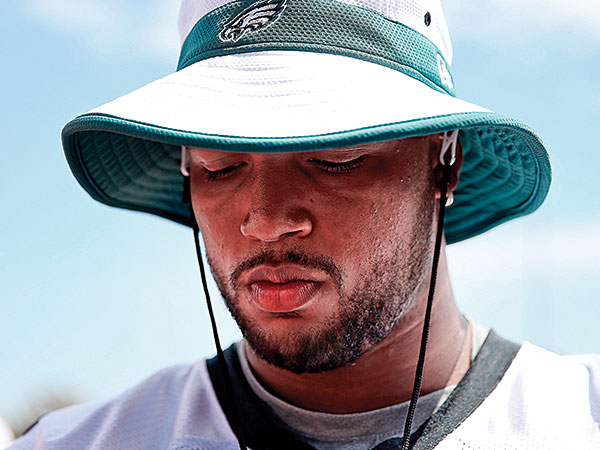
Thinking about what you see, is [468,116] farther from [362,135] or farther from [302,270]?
[302,270]

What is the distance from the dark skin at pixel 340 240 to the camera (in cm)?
159

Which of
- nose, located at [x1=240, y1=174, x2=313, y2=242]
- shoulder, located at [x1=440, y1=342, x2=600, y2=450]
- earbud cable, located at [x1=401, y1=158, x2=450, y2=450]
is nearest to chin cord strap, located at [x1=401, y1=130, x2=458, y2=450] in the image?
earbud cable, located at [x1=401, y1=158, x2=450, y2=450]

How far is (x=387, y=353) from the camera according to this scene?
185cm

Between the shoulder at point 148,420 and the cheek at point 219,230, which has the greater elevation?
the cheek at point 219,230

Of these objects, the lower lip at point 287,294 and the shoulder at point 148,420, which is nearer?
the lower lip at point 287,294

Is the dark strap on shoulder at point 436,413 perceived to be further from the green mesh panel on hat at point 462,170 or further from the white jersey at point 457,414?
the green mesh panel on hat at point 462,170

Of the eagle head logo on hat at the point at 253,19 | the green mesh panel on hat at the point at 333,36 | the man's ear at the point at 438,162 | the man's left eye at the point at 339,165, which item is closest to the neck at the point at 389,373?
the man's ear at the point at 438,162

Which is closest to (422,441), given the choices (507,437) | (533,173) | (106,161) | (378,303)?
(507,437)

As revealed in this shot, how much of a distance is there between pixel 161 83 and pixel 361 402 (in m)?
0.86

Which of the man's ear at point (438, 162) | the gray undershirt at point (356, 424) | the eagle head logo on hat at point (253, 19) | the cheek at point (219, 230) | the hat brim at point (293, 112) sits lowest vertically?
the gray undershirt at point (356, 424)

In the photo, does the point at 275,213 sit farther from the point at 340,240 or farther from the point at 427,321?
the point at 427,321

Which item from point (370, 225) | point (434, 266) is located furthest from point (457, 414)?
point (370, 225)

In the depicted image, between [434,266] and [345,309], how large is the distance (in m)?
0.24

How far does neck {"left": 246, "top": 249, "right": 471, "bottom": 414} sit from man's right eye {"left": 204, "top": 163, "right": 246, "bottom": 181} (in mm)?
493
